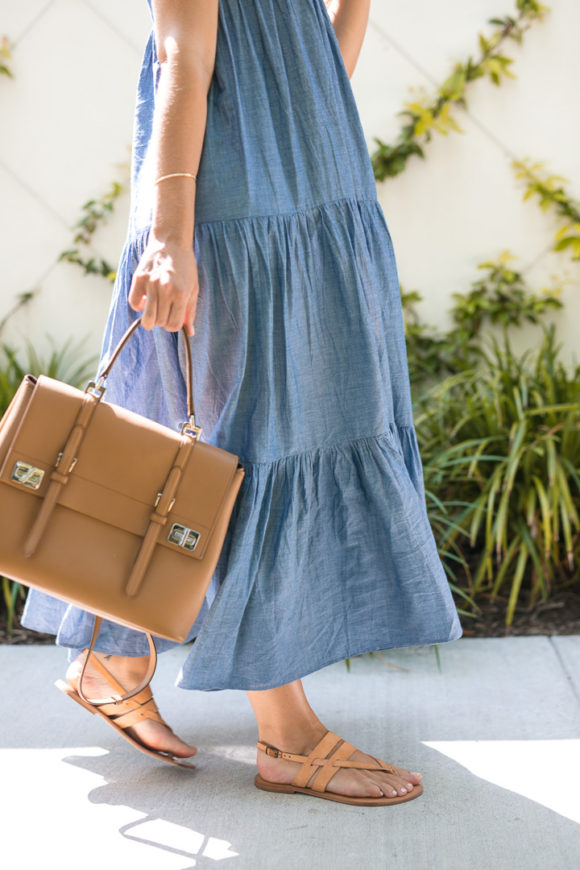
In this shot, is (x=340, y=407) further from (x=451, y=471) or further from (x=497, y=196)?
(x=497, y=196)

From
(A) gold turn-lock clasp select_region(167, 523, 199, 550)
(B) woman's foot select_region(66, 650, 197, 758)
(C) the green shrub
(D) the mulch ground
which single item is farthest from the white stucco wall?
(A) gold turn-lock clasp select_region(167, 523, 199, 550)

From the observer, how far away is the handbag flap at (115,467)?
1321mm

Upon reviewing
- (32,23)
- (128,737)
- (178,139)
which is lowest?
(128,737)

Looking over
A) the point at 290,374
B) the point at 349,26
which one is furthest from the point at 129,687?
the point at 349,26

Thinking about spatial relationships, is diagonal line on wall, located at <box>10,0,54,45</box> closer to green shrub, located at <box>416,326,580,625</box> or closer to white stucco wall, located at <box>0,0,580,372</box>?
white stucco wall, located at <box>0,0,580,372</box>

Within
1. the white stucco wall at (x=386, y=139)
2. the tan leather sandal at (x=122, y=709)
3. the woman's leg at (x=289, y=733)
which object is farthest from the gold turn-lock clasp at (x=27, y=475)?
the white stucco wall at (x=386, y=139)

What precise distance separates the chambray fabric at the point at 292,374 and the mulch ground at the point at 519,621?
961 millimetres

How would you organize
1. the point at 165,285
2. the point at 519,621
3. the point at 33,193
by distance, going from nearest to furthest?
the point at 165,285, the point at 519,621, the point at 33,193

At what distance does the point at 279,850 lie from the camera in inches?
52.9

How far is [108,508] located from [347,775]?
0.64 m

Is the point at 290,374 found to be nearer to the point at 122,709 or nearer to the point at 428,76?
the point at 122,709

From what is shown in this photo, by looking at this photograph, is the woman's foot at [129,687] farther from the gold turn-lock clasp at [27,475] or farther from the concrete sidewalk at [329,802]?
the gold turn-lock clasp at [27,475]

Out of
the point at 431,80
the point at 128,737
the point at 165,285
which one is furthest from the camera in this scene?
the point at 431,80

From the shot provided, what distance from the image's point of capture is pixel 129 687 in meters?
1.69
